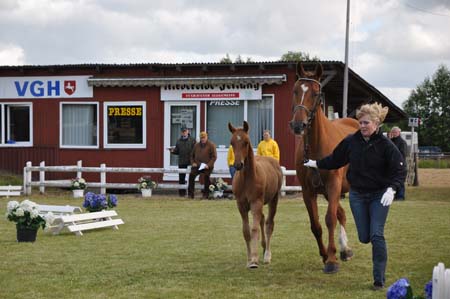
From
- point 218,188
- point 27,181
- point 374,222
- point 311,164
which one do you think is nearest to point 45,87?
point 27,181

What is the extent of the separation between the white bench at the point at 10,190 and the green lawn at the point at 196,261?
7.43 metres

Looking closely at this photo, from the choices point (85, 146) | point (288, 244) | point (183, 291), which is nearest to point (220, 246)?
point (288, 244)

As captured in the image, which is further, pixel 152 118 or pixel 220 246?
pixel 152 118

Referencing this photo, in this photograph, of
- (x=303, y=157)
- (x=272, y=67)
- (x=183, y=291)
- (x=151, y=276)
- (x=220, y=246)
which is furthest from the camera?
(x=272, y=67)

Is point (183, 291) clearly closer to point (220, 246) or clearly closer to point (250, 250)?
point (250, 250)

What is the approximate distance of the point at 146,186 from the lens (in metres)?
23.4

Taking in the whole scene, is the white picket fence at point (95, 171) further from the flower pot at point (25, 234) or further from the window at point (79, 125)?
the flower pot at point (25, 234)

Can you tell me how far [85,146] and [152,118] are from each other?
2722mm

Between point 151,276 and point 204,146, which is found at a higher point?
point 204,146

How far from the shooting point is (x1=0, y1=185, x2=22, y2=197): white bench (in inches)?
920

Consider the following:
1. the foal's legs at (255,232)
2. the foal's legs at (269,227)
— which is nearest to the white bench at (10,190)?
the foal's legs at (269,227)

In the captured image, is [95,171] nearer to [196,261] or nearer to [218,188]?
[218,188]

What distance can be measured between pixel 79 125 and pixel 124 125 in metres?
1.81

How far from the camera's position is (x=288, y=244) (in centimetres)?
1226
